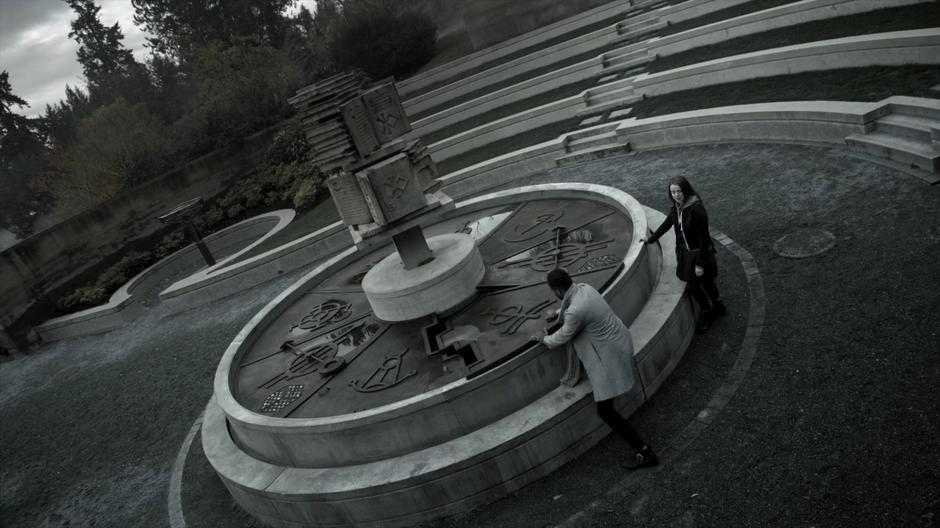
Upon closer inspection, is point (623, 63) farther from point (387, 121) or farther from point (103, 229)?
point (103, 229)

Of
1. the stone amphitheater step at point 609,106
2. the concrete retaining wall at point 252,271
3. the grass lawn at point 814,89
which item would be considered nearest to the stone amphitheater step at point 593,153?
the grass lawn at point 814,89

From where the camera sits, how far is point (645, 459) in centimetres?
545

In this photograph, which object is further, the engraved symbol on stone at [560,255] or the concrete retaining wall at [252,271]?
the concrete retaining wall at [252,271]

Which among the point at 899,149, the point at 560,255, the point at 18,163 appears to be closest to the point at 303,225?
the point at 560,255

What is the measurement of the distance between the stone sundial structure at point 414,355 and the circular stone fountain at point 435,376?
21 millimetres

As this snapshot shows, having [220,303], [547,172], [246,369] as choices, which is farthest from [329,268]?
[547,172]

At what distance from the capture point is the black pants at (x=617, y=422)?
539 centimetres

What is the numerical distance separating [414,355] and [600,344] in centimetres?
289

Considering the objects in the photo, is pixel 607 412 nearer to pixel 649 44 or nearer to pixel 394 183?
pixel 394 183

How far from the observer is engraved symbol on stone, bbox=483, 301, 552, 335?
7184mm

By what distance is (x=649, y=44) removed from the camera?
17781 mm

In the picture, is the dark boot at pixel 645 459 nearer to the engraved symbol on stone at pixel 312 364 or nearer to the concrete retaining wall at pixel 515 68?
the engraved symbol on stone at pixel 312 364

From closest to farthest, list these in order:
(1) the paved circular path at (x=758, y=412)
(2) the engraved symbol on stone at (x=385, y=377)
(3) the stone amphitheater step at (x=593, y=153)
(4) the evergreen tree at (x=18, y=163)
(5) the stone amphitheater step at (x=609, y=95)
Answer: (1) the paved circular path at (x=758, y=412) < (2) the engraved symbol on stone at (x=385, y=377) < (3) the stone amphitheater step at (x=593, y=153) < (5) the stone amphitheater step at (x=609, y=95) < (4) the evergreen tree at (x=18, y=163)

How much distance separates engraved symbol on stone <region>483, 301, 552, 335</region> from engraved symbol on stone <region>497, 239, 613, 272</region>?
0.93 meters
